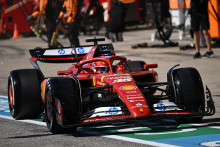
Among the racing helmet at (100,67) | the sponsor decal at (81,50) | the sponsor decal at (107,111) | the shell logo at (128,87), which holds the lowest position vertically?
the sponsor decal at (107,111)

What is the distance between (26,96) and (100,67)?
1170 millimetres

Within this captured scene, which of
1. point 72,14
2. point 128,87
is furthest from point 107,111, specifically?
point 72,14

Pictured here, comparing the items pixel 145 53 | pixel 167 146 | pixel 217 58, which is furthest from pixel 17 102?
pixel 145 53

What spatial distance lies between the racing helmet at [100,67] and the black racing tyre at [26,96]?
861 mm

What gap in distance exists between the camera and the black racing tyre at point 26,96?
8836 mm

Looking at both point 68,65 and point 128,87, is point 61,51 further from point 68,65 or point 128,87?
point 68,65

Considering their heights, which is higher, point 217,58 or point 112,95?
point 112,95

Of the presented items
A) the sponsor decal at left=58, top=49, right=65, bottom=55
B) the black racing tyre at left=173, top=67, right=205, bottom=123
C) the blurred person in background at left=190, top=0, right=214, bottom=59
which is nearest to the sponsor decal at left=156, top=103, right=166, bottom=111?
the black racing tyre at left=173, top=67, right=205, bottom=123

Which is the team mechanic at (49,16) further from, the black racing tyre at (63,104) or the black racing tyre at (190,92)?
the black racing tyre at (63,104)

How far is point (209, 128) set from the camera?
8227 mm

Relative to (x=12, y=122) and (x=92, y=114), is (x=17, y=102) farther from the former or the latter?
(x=92, y=114)

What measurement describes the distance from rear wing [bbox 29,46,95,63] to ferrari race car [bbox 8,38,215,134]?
0.86 meters

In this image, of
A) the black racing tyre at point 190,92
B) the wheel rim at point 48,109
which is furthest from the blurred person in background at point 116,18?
the wheel rim at point 48,109

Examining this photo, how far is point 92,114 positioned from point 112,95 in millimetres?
589
